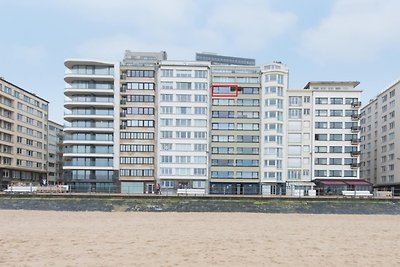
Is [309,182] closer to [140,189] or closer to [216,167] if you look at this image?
[216,167]

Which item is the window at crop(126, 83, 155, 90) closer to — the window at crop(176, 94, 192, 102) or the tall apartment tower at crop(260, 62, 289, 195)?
the window at crop(176, 94, 192, 102)

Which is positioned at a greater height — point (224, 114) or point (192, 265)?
point (224, 114)

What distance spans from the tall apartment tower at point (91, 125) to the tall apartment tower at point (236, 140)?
2233cm

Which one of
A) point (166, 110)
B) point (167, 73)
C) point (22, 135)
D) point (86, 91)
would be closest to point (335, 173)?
point (166, 110)

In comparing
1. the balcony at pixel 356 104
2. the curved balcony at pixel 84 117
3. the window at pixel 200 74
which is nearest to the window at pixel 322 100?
the balcony at pixel 356 104

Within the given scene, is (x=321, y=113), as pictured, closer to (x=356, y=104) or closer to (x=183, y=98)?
(x=356, y=104)

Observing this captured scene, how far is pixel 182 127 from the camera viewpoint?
9075 cm

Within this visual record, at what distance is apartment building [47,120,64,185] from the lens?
125 metres

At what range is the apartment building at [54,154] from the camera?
409 ft

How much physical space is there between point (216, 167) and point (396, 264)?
73.4m

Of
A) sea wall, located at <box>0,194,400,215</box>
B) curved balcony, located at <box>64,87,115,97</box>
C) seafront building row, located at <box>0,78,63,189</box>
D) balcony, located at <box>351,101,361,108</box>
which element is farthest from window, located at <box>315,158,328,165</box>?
seafront building row, located at <box>0,78,63,189</box>

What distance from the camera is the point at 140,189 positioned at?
8950cm

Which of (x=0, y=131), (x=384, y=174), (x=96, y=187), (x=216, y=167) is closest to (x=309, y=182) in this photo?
(x=216, y=167)

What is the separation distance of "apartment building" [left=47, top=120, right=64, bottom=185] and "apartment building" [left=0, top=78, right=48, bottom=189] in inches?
144
